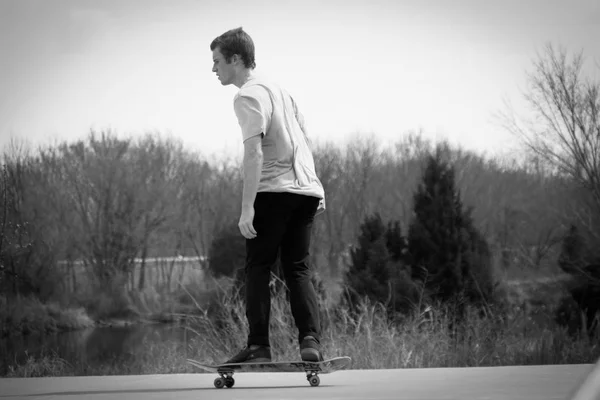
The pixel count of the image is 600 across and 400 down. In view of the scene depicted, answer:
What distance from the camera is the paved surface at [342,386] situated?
3295mm

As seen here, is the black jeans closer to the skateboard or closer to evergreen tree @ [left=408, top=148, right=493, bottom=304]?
the skateboard

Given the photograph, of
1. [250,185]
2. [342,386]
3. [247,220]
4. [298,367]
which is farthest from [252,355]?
[250,185]

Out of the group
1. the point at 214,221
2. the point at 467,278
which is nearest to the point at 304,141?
the point at 467,278

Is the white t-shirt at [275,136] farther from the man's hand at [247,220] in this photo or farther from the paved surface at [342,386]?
the paved surface at [342,386]

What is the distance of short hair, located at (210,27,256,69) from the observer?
374cm

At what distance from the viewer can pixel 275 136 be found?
3727 millimetres

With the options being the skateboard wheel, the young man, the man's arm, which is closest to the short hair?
the young man

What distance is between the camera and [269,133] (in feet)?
12.3

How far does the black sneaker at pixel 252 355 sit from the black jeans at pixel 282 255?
0.03 meters

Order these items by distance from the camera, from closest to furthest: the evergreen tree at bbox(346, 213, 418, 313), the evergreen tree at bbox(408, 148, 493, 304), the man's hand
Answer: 1. the man's hand
2. the evergreen tree at bbox(346, 213, 418, 313)
3. the evergreen tree at bbox(408, 148, 493, 304)

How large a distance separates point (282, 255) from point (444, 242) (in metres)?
24.5

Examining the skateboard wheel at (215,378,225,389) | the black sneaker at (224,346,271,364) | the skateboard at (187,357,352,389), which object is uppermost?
the black sneaker at (224,346,271,364)

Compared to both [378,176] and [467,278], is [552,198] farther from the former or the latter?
[467,278]

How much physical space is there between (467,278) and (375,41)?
39.6 metres
